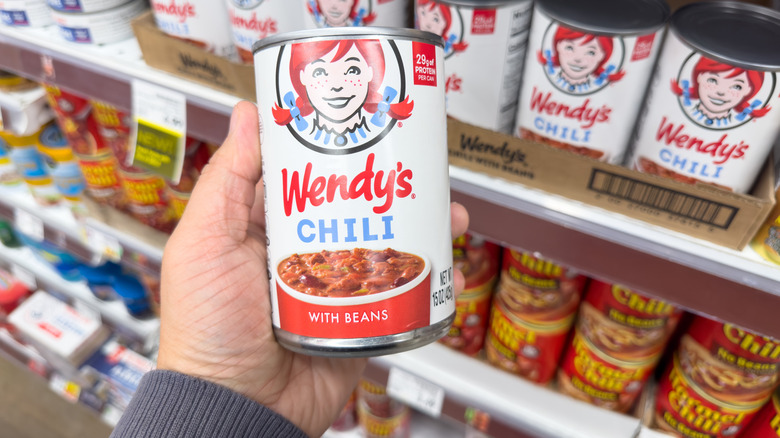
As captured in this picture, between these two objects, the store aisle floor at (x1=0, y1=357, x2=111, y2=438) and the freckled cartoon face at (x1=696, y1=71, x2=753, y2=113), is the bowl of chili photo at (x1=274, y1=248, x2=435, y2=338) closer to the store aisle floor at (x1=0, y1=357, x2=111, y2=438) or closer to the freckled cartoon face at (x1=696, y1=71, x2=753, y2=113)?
the freckled cartoon face at (x1=696, y1=71, x2=753, y2=113)

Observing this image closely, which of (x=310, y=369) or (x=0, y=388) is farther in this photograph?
(x=0, y=388)

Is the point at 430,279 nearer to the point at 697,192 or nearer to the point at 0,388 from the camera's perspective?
the point at 697,192

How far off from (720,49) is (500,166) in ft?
0.96

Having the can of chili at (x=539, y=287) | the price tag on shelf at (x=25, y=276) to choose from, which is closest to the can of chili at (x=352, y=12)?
the can of chili at (x=539, y=287)

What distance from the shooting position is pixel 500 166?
0.76 metres

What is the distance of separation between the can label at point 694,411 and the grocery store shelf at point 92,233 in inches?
47.3

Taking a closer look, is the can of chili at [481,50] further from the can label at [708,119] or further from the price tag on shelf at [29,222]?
the price tag on shelf at [29,222]

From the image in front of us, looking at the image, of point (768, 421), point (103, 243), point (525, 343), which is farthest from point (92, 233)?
point (768, 421)

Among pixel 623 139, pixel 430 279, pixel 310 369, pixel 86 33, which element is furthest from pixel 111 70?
pixel 623 139

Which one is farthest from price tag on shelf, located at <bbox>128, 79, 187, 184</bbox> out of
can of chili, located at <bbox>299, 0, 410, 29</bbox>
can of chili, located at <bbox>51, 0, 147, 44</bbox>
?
can of chili, located at <bbox>299, 0, 410, 29</bbox>

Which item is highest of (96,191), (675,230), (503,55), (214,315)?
(503,55)

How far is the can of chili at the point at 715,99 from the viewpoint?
1.91ft

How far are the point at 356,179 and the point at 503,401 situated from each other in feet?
2.27

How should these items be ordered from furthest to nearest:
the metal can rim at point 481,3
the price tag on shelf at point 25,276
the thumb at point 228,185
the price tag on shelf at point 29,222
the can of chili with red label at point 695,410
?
the price tag on shelf at point 25,276 < the price tag on shelf at point 29,222 < the can of chili with red label at point 695,410 < the thumb at point 228,185 < the metal can rim at point 481,3
